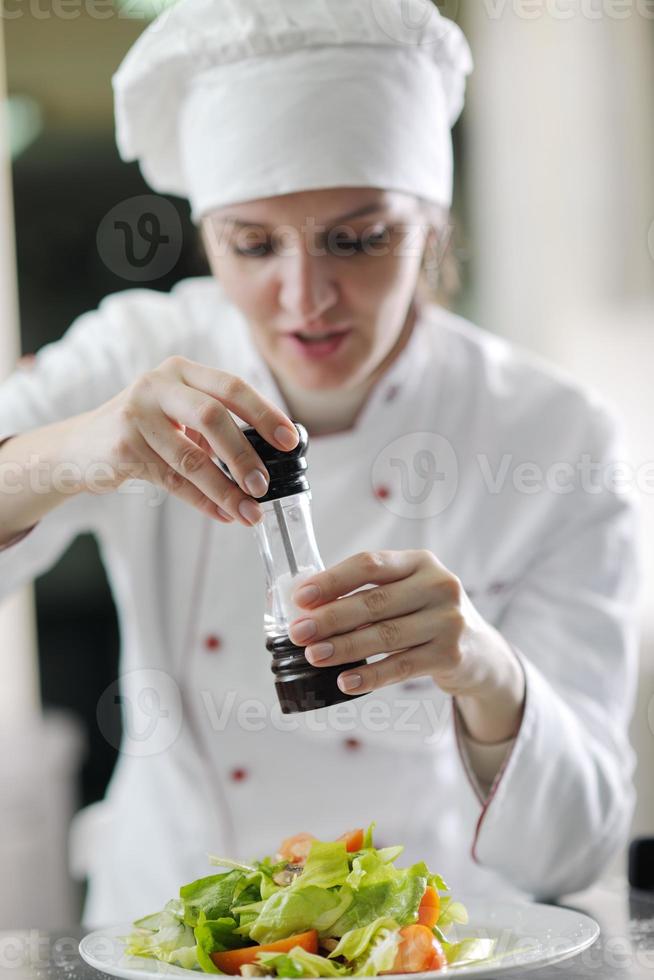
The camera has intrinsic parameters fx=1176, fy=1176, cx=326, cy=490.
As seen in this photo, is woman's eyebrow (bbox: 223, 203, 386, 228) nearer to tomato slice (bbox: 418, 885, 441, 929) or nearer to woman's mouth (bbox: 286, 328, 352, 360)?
woman's mouth (bbox: 286, 328, 352, 360)

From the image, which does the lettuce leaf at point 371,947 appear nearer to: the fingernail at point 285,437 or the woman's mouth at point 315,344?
the fingernail at point 285,437

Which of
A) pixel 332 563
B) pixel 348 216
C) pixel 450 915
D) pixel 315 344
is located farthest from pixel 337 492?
pixel 450 915

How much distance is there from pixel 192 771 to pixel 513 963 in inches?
25.7

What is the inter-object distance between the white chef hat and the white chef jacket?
26 centimetres

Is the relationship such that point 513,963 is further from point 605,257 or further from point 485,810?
point 605,257

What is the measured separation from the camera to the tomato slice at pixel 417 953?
731mm

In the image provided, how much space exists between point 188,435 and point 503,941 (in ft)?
1.57


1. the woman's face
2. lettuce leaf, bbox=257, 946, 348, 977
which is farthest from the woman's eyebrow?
lettuce leaf, bbox=257, 946, 348, 977

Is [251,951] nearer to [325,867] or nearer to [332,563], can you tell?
[325,867]

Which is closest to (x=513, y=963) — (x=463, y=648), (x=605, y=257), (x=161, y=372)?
(x=463, y=648)

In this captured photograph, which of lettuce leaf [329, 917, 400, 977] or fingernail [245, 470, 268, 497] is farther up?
fingernail [245, 470, 268, 497]

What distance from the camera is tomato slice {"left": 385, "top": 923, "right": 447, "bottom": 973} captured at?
73 cm

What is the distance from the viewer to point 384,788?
130 cm

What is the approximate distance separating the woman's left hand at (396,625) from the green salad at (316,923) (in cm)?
13
